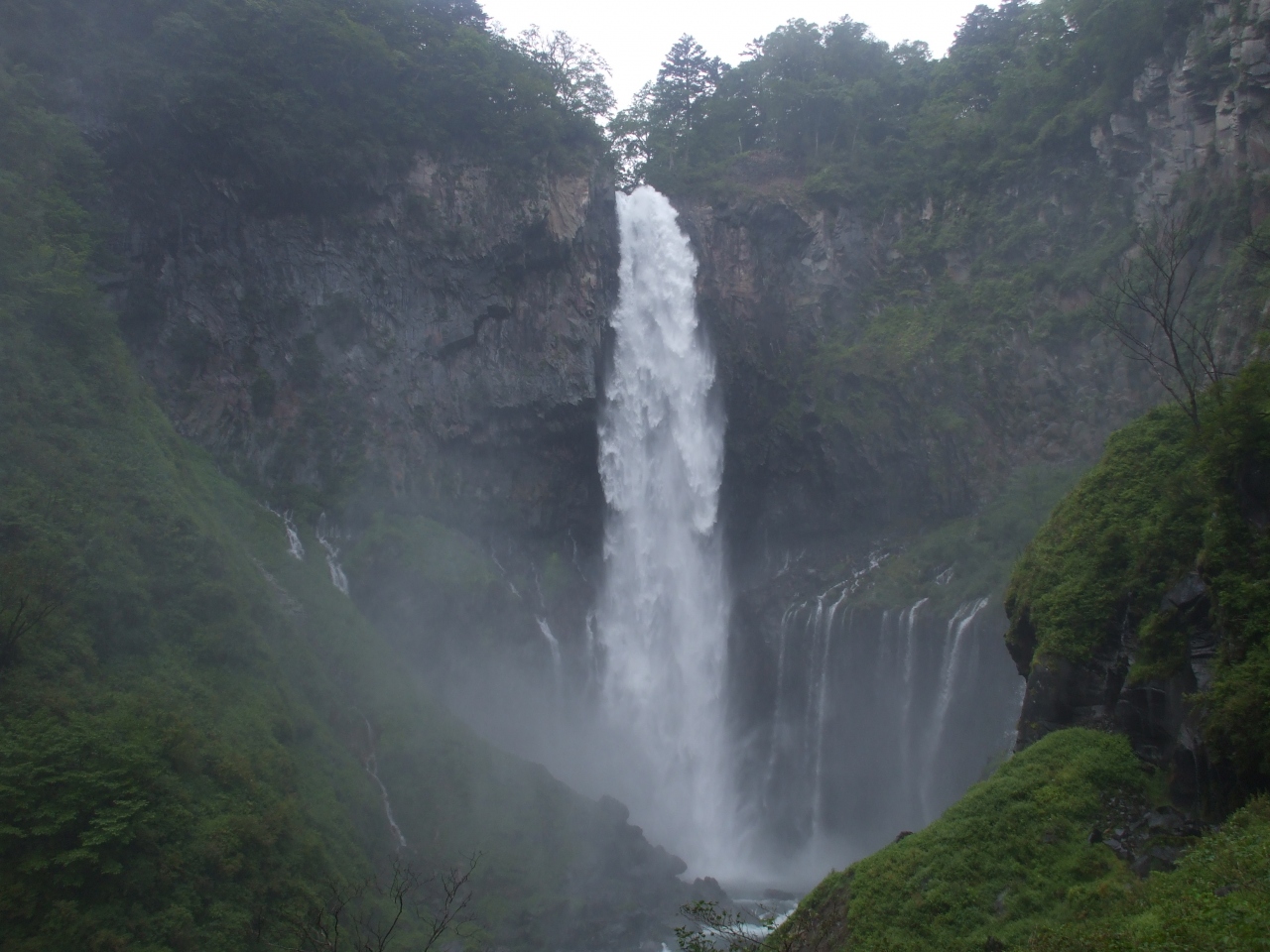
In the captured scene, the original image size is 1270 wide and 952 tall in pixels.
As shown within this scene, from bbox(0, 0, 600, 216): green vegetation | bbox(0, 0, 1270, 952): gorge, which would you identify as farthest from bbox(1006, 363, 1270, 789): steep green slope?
bbox(0, 0, 600, 216): green vegetation

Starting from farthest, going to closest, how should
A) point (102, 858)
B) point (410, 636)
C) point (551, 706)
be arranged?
point (551, 706)
point (410, 636)
point (102, 858)

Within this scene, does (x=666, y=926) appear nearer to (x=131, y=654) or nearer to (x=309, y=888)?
(x=309, y=888)

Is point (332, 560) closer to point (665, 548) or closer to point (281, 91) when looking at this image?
point (665, 548)

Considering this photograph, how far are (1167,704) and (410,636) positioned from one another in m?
23.4

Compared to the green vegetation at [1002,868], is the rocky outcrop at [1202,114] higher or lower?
higher

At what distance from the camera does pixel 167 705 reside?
1766 cm

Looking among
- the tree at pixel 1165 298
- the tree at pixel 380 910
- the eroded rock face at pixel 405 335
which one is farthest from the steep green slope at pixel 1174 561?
the eroded rock face at pixel 405 335

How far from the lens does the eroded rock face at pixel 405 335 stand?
28734 millimetres

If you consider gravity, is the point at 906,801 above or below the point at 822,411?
below

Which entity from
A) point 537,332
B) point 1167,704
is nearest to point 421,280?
point 537,332

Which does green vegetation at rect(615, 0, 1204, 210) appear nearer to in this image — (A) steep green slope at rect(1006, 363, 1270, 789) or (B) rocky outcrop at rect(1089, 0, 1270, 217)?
(B) rocky outcrop at rect(1089, 0, 1270, 217)

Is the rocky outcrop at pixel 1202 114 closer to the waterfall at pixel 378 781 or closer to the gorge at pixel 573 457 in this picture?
the gorge at pixel 573 457

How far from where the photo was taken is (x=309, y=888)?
16734 mm

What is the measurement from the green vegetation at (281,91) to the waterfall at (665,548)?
7009 mm
